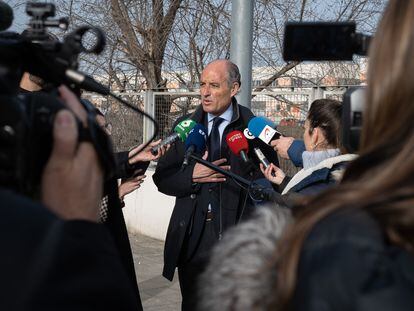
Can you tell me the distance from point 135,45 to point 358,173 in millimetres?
9995

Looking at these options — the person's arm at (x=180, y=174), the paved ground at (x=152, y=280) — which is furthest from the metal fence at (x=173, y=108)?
the person's arm at (x=180, y=174)

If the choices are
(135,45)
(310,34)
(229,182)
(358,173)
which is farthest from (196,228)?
(135,45)

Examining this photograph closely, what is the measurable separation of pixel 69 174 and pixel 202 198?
3.08 meters

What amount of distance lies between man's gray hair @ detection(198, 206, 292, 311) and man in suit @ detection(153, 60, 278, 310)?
2975mm

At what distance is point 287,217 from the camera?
4.49 feet

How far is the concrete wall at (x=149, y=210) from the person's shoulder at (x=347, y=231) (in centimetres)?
721

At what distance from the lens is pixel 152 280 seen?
6965 millimetres

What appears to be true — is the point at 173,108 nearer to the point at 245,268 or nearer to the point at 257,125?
the point at 257,125

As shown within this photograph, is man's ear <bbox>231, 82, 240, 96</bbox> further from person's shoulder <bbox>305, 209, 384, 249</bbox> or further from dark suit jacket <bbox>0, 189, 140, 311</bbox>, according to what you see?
person's shoulder <bbox>305, 209, 384, 249</bbox>

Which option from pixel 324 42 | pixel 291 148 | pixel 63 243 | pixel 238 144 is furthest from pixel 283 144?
pixel 63 243

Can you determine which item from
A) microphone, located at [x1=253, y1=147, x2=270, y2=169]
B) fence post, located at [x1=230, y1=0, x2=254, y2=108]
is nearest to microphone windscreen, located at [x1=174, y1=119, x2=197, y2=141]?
microphone, located at [x1=253, y1=147, x2=270, y2=169]

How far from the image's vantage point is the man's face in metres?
4.62

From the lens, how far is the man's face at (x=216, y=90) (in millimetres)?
4617

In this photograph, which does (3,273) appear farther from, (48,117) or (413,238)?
(413,238)
